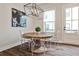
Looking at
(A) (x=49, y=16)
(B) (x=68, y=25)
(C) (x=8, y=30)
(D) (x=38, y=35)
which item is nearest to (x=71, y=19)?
(B) (x=68, y=25)

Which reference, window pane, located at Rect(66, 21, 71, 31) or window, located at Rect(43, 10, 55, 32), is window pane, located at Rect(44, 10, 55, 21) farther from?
window pane, located at Rect(66, 21, 71, 31)

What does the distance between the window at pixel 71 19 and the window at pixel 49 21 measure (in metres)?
0.24

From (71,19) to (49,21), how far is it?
0.36 metres

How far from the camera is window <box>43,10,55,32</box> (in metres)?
1.86

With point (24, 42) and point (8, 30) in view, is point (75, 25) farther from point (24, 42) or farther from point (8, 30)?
point (8, 30)

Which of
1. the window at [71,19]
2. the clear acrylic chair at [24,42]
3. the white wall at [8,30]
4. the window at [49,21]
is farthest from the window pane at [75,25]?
the clear acrylic chair at [24,42]

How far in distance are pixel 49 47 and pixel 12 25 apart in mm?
696

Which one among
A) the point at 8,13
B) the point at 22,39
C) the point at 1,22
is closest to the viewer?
the point at 1,22

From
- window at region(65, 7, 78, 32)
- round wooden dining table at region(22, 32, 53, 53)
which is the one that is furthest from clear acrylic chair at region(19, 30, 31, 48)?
window at region(65, 7, 78, 32)

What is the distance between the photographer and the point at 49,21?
1.88 metres

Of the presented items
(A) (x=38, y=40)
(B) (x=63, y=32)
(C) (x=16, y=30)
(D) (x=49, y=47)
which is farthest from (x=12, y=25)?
(B) (x=63, y=32)

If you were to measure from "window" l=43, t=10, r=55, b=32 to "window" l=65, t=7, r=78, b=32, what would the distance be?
9.5 inches

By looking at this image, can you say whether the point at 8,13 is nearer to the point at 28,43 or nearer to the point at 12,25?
the point at 12,25

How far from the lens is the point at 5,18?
2.03m
